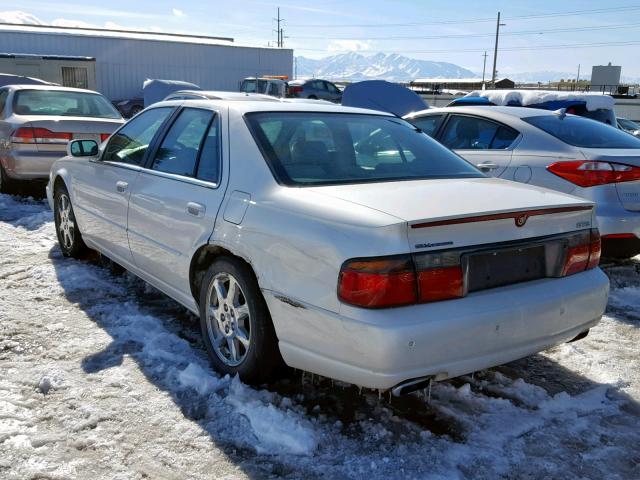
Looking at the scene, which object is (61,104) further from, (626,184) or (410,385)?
(410,385)

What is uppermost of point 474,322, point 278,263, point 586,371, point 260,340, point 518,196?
point 518,196

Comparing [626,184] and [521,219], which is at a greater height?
[521,219]

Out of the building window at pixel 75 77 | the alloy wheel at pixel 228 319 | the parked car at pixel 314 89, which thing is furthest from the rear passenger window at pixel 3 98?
→ the building window at pixel 75 77

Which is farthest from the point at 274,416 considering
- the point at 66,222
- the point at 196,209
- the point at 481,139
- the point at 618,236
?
the point at 481,139

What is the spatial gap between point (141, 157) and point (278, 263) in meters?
1.83

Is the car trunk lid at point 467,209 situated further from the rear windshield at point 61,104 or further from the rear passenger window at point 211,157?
the rear windshield at point 61,104

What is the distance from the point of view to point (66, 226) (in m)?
5.43

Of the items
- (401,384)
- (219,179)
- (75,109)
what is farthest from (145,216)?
(75,109)

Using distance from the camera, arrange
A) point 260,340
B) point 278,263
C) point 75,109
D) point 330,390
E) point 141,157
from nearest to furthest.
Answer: point 278,263 → point 260,340 → point 330,390 → point 141,157 → point 75,109

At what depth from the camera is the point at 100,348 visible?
3574 millimetres

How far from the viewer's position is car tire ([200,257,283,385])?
9.54 ft

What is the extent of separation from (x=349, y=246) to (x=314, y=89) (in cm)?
2825

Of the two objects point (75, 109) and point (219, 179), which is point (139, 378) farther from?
point (75, 109)

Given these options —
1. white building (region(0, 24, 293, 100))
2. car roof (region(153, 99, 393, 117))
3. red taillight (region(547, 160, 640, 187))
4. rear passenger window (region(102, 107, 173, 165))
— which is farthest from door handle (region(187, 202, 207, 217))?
white building (region(0, 24, 293, 100))
